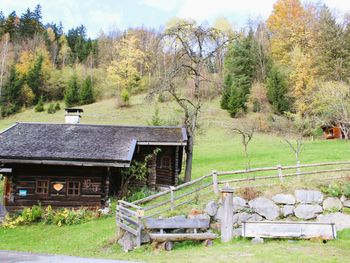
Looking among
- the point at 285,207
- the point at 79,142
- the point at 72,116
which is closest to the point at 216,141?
the point at 72,116

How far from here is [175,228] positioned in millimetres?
14352

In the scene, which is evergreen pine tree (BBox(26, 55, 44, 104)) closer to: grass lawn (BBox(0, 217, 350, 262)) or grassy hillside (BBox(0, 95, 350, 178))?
grassy hillside (BBox(0, 95, 350, 178))

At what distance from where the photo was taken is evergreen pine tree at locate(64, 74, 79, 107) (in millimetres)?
66375

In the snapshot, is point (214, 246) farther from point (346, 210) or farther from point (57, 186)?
point (57, 186)

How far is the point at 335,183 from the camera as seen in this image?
1670cm

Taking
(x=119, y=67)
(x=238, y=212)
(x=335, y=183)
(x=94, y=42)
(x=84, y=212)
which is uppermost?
(x=94, y=42)

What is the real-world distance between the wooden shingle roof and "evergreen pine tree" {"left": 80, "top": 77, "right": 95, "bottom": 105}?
41.7m

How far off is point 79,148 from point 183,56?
32.3 feet

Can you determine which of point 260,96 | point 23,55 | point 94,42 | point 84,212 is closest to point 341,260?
point 84,212

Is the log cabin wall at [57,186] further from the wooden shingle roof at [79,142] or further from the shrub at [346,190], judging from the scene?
the shrub at [346,190]

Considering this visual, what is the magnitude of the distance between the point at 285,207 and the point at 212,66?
20.4 metres

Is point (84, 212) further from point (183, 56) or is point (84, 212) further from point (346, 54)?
point (346, 54)

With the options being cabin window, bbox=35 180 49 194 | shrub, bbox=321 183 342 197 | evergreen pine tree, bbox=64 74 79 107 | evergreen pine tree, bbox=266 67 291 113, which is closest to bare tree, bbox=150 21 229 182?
cabin window, bbox=35 180 49 194

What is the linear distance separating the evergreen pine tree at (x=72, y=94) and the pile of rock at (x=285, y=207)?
54.7 meters
